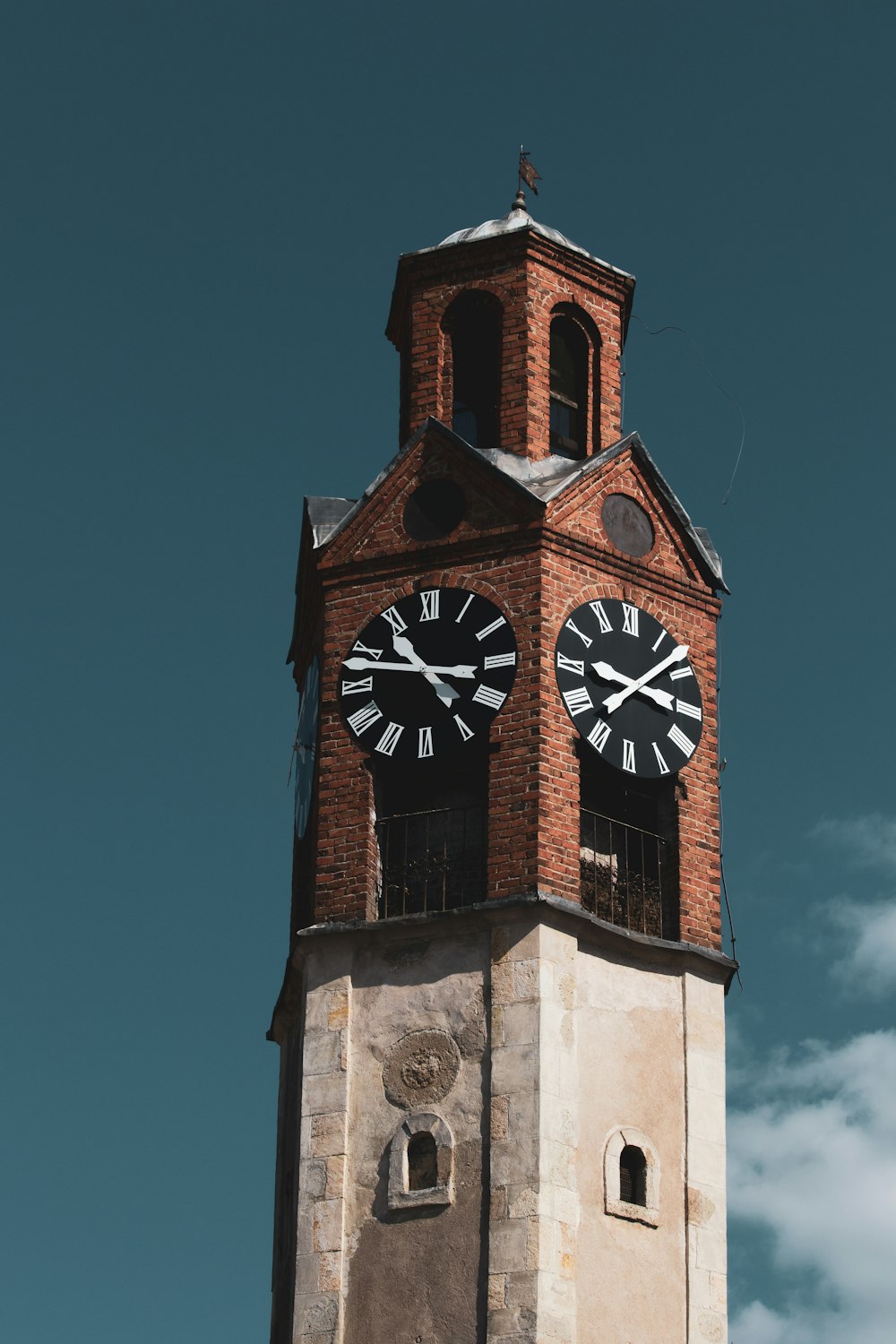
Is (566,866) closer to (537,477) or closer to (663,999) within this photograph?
(663,999)

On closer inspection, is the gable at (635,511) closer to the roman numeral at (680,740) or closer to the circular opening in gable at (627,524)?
the circular opening in gable at (627,524)

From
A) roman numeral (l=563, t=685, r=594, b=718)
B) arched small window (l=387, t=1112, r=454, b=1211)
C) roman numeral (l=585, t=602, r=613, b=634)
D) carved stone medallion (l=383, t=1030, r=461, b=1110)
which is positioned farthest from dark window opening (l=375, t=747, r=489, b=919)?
arched small window (l=387, t=1112, r=454, b=1211)

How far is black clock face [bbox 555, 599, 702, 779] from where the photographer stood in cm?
3316

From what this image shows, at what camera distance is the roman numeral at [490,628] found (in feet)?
110

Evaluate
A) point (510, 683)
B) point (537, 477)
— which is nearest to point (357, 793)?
point (510, 683)

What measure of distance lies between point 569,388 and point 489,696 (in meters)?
5.45

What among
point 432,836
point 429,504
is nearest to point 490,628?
point 429,504

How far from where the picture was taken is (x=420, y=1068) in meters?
31.3

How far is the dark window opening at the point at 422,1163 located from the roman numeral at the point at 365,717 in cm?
473

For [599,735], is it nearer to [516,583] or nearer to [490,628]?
[490,628]

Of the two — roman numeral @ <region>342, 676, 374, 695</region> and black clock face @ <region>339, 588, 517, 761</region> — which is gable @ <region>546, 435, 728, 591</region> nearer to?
black clock face @ <region>339, 588, 517, 761</region>

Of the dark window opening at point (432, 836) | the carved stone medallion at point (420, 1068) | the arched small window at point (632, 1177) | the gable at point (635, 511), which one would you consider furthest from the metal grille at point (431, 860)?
the gable at point (635, 511)

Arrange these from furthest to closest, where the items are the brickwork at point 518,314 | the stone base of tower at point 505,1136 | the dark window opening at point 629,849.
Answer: the brickwork at point 518,314 < the dark window opening at point 629,849 < the stone base of tower at point 505,1136

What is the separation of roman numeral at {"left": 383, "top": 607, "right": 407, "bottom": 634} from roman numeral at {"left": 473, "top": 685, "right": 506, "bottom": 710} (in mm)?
Answer: 1268
